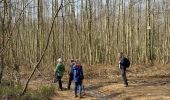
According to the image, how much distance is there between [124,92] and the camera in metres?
22.3

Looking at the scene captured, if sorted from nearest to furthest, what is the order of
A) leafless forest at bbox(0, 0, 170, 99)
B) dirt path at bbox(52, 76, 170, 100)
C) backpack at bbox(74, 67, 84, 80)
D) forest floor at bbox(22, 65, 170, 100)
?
dirt path at bbox(52, 76, 170, 100) < forest floor at bbox(22, 65, 170, 100) < backpack at bbox(74, 67, 84, 80) < leafless forest at bbox(0, 0, 170, 99)

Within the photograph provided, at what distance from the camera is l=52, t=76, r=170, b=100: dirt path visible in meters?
20.4

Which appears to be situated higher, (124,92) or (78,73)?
(78,73)

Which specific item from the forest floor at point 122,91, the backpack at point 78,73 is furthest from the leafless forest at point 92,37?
the backpack at point 78,73

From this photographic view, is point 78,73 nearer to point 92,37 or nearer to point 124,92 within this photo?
point 124,92

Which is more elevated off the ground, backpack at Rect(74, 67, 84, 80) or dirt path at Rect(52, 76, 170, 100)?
backpack at Rect(74, 67, 84, 80)

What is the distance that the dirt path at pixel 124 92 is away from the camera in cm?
2035

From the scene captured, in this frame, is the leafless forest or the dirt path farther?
the leafless forest

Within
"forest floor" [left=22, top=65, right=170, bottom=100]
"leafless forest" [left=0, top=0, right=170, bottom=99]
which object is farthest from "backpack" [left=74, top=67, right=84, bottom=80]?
"leafless forest" [left=0, top=0, right=170, bottom=99]

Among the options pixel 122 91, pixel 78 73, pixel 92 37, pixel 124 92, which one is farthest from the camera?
pixel 92 37

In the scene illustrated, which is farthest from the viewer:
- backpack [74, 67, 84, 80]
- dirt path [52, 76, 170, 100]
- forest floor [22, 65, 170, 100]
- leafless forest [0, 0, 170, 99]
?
leafless forest [0, 0, 170, 99]

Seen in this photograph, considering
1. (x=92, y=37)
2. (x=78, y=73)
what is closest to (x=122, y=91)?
(x=78, y=73)

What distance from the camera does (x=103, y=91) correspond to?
24.1 metres

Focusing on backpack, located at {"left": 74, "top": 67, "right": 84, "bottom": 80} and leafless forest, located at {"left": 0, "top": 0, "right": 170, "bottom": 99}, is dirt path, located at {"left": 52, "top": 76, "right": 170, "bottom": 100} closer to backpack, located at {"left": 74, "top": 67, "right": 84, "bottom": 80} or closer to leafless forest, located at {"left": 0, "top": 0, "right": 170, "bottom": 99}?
backpack, located at {"left": 74, "top": 67, "right": 84, "bottom": 80}
